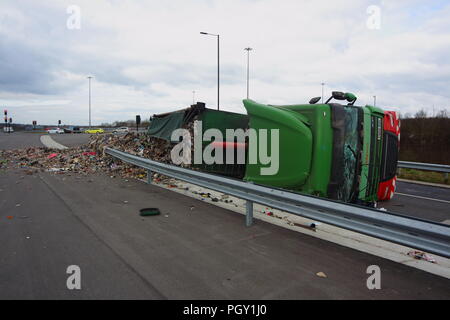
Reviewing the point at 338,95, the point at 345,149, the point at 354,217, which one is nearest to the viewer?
the point at 354,217

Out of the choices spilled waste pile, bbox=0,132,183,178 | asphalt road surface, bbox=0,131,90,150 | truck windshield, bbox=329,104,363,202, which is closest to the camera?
truck windshield, bbox=329,104,363,202

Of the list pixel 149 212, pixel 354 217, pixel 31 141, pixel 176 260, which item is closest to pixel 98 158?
pixel 149 212

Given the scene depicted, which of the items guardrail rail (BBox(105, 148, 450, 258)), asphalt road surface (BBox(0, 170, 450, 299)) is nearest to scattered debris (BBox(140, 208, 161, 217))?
asphalt road surface (BBox(0, 170, 450, 299))

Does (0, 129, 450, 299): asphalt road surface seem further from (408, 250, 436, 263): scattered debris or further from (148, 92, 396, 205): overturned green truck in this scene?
(148, 92, 396, 205): overturned green truck

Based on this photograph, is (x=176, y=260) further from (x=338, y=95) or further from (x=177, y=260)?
(x=338, y=95)

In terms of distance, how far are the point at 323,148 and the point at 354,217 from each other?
8.31 ft

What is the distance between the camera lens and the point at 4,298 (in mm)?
3012

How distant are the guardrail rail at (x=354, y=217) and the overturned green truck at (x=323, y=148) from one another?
152cm

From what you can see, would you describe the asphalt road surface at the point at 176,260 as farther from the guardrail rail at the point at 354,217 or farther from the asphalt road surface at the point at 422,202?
the asphalt road surface at the point at 422,202

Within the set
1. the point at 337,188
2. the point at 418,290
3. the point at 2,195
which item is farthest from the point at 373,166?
the point at 2,195

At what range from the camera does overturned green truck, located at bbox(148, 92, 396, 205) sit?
Result: 6.11 m

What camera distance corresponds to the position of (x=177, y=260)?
3945mm

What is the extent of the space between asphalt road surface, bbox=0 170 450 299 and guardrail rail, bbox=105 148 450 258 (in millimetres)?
492
